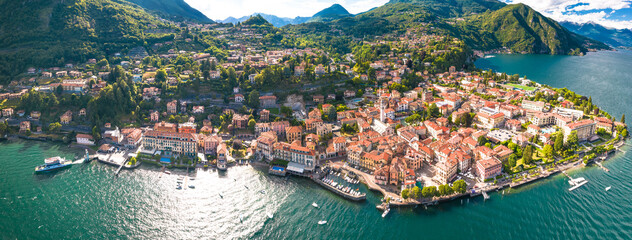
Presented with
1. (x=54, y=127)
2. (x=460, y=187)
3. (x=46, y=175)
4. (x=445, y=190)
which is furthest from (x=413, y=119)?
(x=54, y=127)

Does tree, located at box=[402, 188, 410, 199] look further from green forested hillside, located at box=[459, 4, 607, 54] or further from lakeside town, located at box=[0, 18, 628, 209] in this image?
green forested hillside, located at box=[459, 4, 607, 54]

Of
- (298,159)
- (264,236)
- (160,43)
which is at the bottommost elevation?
(264,236)

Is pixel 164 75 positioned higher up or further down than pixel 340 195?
higher up

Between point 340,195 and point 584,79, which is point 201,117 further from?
point 584,79

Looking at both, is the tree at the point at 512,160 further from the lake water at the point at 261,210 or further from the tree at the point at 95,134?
the tree at the point at 95,134

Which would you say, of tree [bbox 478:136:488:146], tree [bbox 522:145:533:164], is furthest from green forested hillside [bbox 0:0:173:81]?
tree [bbox 522:145:533:164]

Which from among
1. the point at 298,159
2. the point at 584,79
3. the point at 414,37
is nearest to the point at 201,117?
the point at 298,159
